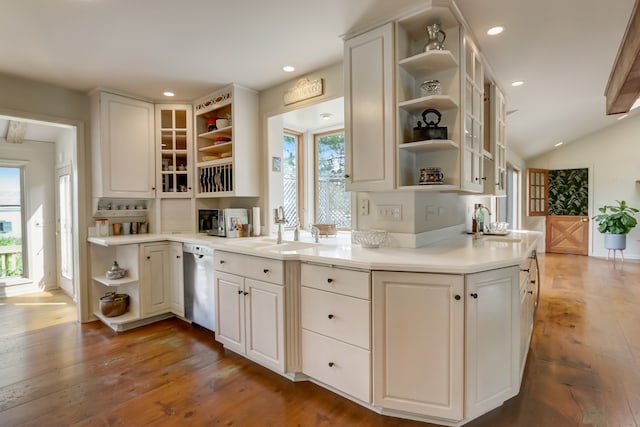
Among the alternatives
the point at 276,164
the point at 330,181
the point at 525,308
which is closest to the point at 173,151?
the point at 276,164

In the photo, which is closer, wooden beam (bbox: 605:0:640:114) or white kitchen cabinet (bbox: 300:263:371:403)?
white kitchen cabinet (bbox: 300:263:371:403)

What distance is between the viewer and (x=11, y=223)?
438cm

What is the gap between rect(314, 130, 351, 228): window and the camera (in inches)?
142

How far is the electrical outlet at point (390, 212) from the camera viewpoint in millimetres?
2359

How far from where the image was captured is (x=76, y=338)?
2.94m

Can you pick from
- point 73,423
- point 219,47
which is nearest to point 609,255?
point 219,47

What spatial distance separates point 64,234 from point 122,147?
76.9 inches

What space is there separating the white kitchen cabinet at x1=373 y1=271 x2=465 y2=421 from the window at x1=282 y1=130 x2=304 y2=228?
6.97 feet

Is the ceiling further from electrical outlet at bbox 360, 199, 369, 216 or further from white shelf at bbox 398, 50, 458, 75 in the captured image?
electrical outlet at bbox 360, 199, 369, 216

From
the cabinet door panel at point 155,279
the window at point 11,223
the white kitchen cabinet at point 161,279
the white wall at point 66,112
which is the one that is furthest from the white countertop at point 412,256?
the window at point 11,223

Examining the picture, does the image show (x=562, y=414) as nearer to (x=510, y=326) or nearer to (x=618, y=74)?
(x=510, y=326)

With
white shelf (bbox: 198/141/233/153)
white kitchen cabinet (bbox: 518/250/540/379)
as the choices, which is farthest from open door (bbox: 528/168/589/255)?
white shelf (bbox: 198/141/233/153)

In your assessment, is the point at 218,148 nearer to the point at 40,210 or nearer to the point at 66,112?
the point at 66,112

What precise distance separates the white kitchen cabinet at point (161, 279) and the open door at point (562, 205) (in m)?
8.05
